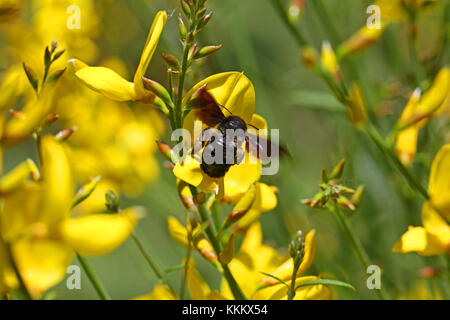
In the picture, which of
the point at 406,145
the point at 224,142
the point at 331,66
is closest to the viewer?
the point at 224,142

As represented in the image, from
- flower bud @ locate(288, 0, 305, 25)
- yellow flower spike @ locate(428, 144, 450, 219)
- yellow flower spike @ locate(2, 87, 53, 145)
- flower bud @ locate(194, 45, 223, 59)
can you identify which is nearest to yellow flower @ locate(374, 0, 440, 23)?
flower bud @ locate(288, 0, 305, 25)

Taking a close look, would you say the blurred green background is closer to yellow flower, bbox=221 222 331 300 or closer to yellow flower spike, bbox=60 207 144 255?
yellow flower, bbox=221 222 331 300


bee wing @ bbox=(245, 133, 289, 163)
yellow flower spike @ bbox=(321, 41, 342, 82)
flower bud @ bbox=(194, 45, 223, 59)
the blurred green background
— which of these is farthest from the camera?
the blurred green background

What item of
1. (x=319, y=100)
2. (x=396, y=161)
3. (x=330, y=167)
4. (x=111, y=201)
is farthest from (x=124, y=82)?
(x=330, y=167)

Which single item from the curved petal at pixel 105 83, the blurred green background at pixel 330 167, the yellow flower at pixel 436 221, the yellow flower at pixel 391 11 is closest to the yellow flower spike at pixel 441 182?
the yellow flower at pixel 436 221

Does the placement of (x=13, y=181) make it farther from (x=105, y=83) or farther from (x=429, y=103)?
(x=429, y=103)

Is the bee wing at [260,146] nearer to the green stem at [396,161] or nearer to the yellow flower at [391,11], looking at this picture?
the green stem at [396,161]
